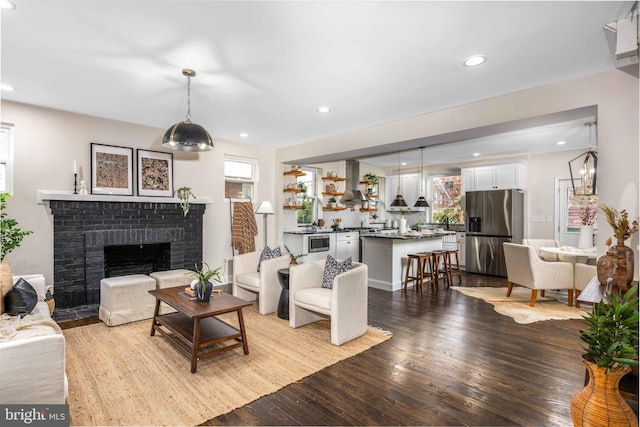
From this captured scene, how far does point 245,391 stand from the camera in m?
2.37

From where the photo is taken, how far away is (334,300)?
126 inches

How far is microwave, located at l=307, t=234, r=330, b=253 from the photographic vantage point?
21.0ft

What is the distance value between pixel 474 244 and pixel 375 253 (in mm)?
2667

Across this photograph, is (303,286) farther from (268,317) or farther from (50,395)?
(50,395)

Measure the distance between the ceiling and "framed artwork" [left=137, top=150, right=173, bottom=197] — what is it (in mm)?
956

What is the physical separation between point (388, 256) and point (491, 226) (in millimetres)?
2757

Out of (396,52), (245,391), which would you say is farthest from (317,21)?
(245,391)

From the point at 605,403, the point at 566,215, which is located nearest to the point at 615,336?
the point at 605,403

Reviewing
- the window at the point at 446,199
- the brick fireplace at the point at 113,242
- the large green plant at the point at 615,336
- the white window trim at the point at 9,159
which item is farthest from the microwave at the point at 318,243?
the large green plant at the point at 615,336

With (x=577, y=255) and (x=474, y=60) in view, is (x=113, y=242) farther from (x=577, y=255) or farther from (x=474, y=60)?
(x=577, y=255)

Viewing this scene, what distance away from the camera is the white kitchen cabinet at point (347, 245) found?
6.94 meters

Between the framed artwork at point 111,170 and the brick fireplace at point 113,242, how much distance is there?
215mm

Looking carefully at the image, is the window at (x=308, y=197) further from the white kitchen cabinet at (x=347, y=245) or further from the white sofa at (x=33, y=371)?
the white sofa at (x=33, y=371)

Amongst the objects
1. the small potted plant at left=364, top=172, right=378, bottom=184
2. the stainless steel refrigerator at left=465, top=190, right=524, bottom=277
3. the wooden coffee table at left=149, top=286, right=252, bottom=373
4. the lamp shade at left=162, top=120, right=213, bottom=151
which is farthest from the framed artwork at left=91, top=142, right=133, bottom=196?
the stainless steel refrigerator at left=465, top=190, right=524, bottom=277
